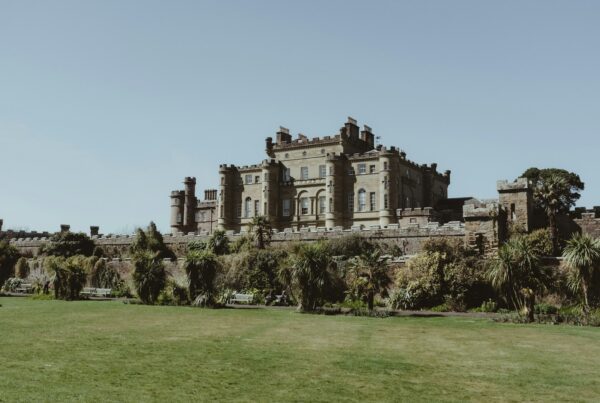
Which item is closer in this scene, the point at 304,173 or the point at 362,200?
the point at 362,200

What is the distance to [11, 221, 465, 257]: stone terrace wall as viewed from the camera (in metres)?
46.7

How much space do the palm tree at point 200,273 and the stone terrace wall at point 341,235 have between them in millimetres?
15825

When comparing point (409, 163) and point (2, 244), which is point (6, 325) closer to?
point (2, 244)

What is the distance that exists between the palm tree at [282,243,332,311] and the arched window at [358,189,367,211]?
105 ft

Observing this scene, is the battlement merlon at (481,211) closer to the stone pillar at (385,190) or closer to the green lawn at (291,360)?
the green lawn at (291,360)

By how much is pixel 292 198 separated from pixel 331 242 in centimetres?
2255

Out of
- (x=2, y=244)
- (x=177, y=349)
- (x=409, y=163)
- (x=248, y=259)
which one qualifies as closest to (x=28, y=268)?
(x=2, y=244)

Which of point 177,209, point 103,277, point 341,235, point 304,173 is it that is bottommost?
point 103,277

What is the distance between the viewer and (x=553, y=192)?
4131 cm

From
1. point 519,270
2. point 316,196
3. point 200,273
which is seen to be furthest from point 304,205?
point 519,270

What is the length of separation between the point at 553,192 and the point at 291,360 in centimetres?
3004

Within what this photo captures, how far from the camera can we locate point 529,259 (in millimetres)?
30141

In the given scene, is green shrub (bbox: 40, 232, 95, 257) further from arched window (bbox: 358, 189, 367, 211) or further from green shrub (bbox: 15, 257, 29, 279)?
arched window (bbox: 358, 189, 367, 211)

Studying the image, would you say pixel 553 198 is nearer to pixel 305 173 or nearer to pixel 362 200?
pixel 362 200
